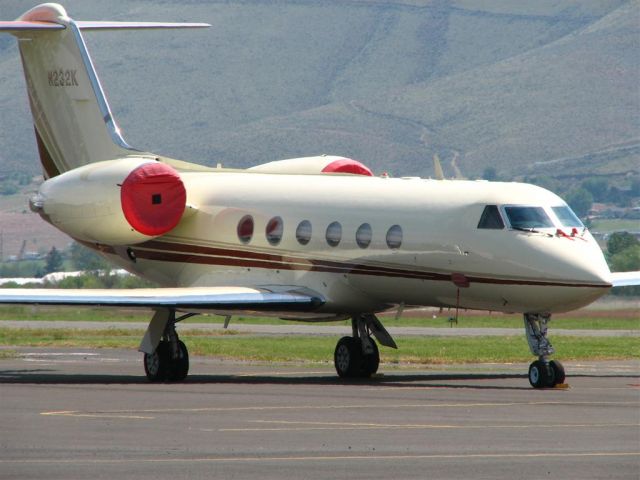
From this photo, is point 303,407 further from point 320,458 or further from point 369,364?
point 369,364

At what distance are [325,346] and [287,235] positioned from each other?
41.2 feet

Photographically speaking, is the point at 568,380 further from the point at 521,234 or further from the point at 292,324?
the point at 292,324

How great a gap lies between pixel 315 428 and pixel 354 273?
399 inches

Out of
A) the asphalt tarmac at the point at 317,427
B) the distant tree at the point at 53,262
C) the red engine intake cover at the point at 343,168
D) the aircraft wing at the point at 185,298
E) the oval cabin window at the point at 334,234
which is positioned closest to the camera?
the asphalt tarmac at the point at 317,427

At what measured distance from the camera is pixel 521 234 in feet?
93.1

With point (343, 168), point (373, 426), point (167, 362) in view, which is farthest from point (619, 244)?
point (373, 426)

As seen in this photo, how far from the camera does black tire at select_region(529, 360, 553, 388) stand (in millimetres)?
27781

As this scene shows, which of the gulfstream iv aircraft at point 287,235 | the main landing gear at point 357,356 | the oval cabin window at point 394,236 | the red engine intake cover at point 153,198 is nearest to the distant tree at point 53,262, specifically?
the gulfstream iv aircraft at point 287,235

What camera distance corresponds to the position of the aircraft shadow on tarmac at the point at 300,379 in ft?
95.8

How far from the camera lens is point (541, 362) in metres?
27.9

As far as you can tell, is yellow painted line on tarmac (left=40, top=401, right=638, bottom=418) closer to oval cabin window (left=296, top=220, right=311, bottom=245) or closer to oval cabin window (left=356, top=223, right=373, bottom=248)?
oval cabin window (left=356, top=223, right=373, bottom=248)

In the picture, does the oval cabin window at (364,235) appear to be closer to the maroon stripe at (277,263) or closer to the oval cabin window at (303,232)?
the maroon stripe at (277,263)

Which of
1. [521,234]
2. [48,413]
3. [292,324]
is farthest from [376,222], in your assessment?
[292,324]

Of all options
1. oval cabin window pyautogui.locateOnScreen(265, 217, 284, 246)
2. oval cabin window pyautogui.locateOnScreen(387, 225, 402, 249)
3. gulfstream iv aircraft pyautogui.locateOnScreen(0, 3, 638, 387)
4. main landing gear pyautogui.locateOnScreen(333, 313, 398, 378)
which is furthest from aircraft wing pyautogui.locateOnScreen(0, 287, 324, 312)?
oval cabin window pyautogui.locateOnScreen(387, 225, 402, 249)
